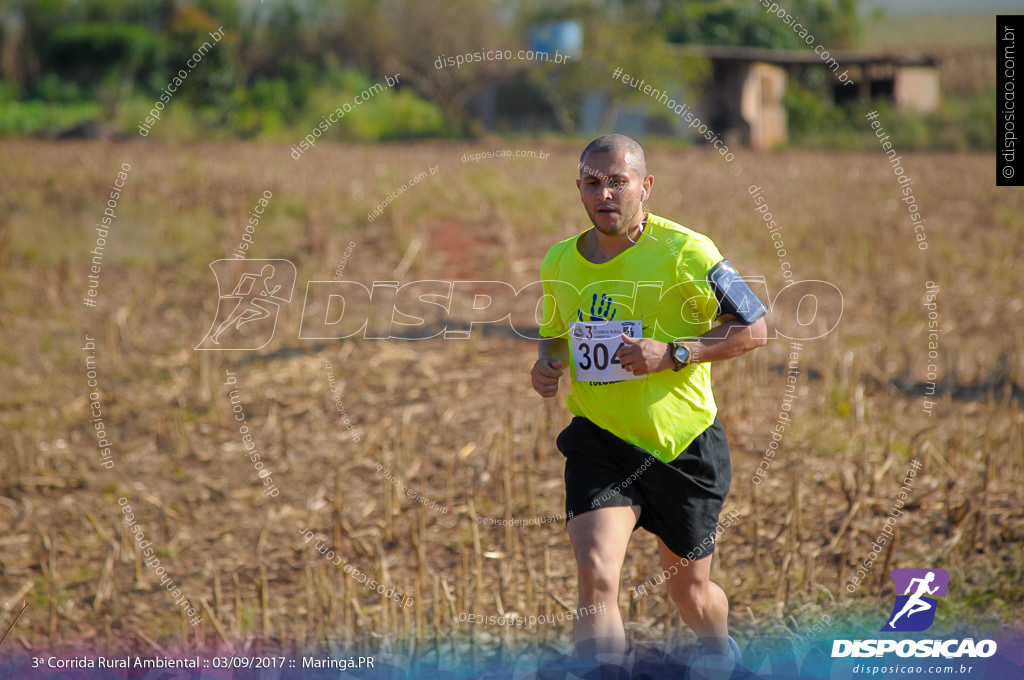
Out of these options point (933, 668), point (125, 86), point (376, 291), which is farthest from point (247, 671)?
point (125, 86)

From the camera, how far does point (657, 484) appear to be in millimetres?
3568

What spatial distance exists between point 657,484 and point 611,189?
1.06 meters

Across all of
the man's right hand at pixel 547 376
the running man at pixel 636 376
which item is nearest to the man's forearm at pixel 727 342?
the running man at pixel 636 376

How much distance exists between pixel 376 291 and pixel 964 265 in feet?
23.0

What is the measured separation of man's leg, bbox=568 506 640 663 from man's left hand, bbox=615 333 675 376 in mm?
517

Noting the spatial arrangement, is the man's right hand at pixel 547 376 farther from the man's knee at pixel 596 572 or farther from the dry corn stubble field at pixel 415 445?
the dry corn stubble field at pixel 415 445

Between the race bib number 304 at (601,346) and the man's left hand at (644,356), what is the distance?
7 cm

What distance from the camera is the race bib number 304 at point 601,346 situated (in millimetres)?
3508

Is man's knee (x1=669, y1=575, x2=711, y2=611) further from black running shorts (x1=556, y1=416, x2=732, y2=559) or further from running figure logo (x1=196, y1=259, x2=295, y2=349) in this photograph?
running figure logo (x1=196, y1=259, x2=295, y2=349)

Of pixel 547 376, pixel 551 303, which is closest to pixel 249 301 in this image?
pixel 551 303

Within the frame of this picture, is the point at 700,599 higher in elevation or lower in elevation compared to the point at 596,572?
lower

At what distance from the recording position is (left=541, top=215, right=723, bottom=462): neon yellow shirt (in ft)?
11.3

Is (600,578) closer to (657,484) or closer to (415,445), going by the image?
(657,484)

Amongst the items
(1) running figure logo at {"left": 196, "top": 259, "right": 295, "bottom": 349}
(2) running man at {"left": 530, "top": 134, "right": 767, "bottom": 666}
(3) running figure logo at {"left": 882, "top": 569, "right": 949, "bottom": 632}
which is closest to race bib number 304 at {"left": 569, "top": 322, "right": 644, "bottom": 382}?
(2) running man at {"left": 530, "top": 134, "right": 767, "bottom": 666}
